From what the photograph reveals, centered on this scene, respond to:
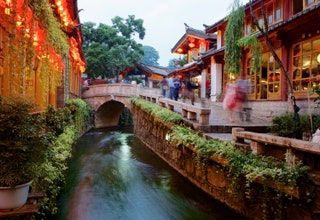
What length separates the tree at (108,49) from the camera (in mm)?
32062

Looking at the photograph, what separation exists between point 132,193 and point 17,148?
591 centimetres

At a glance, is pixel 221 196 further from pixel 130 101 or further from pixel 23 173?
pixel 130 101

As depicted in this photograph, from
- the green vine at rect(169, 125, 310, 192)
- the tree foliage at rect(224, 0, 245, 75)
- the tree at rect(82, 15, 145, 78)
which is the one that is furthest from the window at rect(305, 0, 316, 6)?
the tree at rect(82, 15, 145, 78)

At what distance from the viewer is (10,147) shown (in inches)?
154

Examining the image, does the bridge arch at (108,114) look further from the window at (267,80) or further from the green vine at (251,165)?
the green vine at (251,165)

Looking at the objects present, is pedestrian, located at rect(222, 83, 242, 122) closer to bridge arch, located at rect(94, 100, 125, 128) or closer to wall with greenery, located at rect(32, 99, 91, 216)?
wall with greenery, located at rect(32, 99, 91, 216)

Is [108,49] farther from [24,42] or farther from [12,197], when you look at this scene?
[12,197]

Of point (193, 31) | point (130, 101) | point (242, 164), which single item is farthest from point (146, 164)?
point (193, 31)

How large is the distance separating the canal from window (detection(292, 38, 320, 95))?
631 cm

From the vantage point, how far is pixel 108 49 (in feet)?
110

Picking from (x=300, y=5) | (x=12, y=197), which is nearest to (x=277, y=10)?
(x=300, y=5)

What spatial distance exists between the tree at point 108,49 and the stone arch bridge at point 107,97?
450 cm

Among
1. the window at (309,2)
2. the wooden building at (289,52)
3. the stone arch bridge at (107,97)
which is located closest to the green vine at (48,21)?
the wooden building at (289,52)

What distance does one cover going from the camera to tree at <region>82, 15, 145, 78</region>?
3206cm
